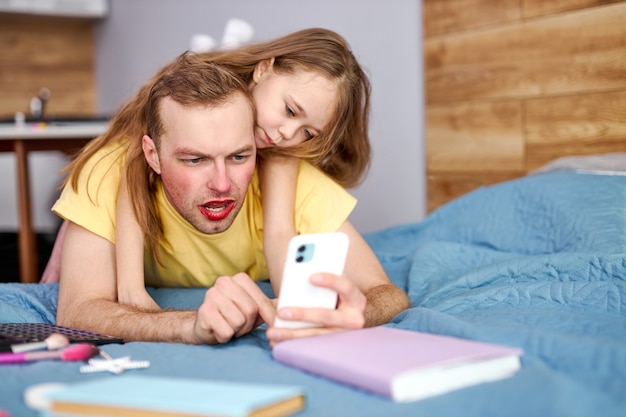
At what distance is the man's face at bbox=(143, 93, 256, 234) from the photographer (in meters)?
1.29

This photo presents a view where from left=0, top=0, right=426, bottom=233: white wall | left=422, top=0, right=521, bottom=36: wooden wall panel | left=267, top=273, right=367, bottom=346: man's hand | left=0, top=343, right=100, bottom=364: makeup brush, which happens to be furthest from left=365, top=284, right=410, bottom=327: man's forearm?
left=0, top=0, right=426, bottom=233: white wall

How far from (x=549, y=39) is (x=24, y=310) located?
1443 mm

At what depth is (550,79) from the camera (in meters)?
2.09

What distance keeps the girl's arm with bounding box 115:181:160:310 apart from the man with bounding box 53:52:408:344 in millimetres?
18

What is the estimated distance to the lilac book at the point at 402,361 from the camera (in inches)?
32.2

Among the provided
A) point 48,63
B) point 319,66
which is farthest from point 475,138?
point 48,63

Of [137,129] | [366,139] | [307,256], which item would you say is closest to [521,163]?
[366,139]

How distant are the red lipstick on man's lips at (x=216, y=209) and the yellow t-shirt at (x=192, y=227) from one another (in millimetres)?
144

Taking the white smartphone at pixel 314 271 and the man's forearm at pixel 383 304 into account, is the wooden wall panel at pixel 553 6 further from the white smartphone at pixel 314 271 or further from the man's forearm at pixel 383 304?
the white smartphone at pixel 314 271

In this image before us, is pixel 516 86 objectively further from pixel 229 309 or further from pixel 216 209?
pixel 229 309

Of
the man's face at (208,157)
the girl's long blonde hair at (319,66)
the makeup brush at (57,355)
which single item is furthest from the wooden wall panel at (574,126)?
the makeup brush at (57,355)

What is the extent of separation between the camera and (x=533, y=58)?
7.04ft

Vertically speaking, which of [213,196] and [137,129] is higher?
[137,129]

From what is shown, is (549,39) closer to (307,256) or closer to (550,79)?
(550,79)
